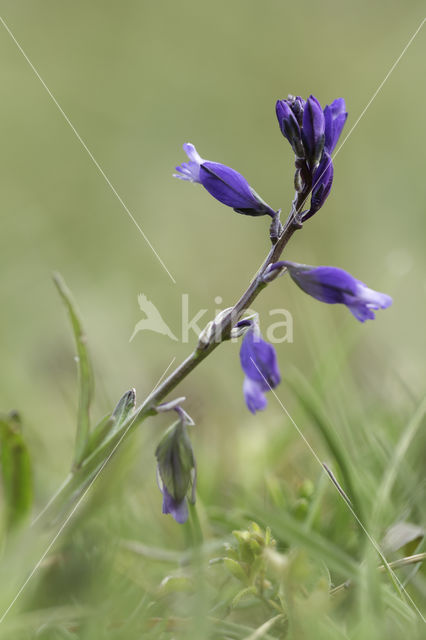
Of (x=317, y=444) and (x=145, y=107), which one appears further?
(x=145, y=107)

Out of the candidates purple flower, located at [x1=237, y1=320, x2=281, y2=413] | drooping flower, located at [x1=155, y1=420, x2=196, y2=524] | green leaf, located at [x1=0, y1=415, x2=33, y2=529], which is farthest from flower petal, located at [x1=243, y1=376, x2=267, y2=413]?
green leaf, located at [x1=0, y1=415, x2=33, y2=529]

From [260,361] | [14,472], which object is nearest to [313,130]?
[260,361]

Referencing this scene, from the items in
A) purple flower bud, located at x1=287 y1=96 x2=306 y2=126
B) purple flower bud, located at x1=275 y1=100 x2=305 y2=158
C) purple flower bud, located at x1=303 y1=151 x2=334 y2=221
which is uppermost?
purple flower bud, located at x1=287 y1=96 x2=306 y2=126

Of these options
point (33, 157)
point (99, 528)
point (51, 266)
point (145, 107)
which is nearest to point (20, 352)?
point (51, 266)

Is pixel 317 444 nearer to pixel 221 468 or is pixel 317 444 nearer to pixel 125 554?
pixel 221 468

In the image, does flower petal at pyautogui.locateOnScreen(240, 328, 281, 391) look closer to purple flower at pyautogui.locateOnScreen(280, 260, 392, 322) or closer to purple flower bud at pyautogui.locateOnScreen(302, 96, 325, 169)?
purple flower at pyautogui.locateOnScreen(280, 260, 392, 322)

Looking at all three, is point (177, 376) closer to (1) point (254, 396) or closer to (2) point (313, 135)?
(1) point (254, 396)
